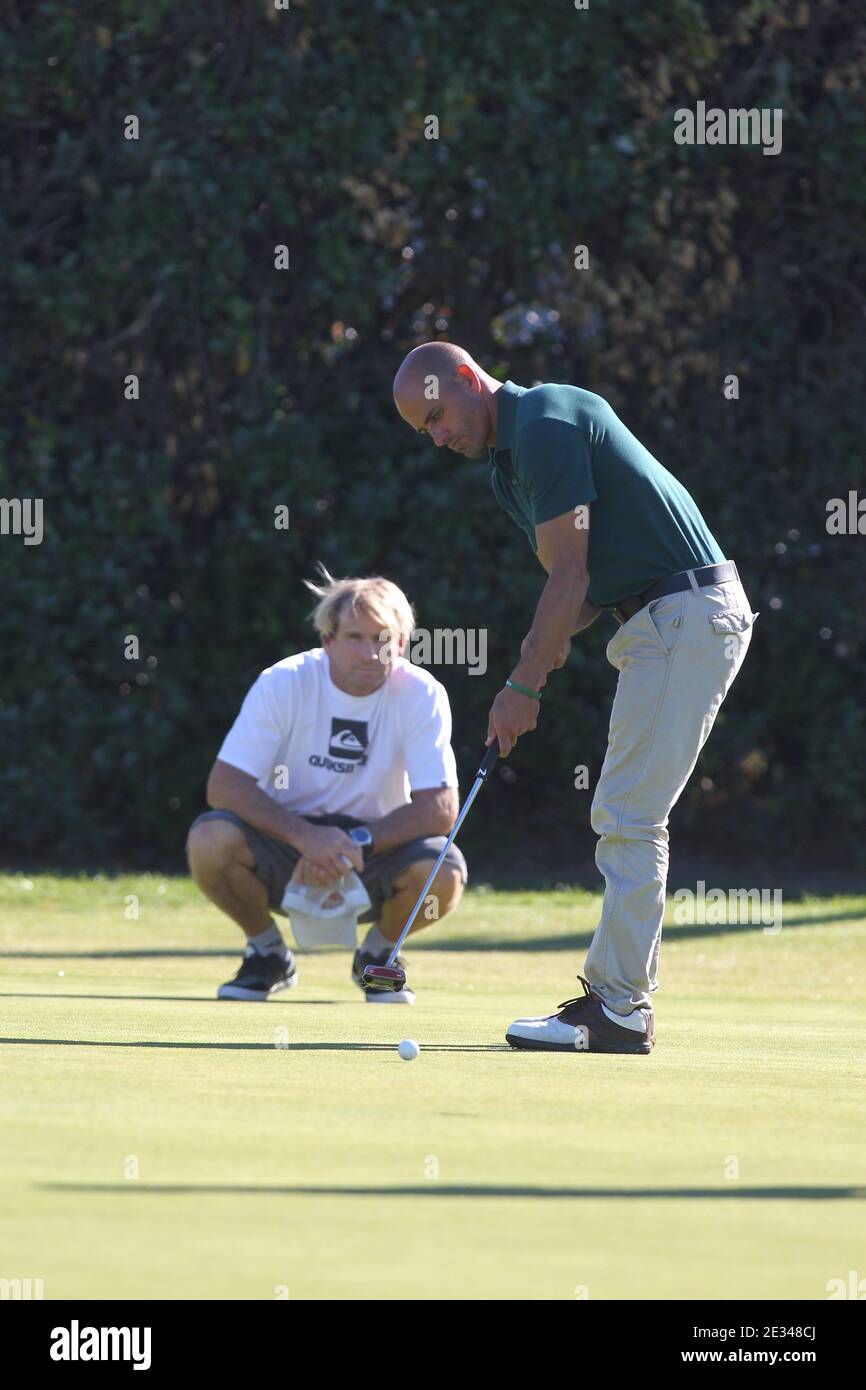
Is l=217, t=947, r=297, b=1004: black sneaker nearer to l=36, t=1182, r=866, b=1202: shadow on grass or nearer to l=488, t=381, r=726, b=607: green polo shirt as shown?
l=488, t=381, r=726, b=607: green polo shirt

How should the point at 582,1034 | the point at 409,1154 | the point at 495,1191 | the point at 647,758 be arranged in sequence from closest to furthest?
1. the point at 495,1191
2. the point at 409,1154
3. the point at 582,1034
4. the point at 647,758

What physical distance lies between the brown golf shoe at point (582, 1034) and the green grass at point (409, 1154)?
104 millimetres

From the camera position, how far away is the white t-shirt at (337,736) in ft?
24.9

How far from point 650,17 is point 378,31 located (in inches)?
64.5

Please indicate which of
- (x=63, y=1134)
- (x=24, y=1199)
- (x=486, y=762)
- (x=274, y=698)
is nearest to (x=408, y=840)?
(x=274, y=698)

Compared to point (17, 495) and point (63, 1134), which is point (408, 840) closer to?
point (63, 1134)

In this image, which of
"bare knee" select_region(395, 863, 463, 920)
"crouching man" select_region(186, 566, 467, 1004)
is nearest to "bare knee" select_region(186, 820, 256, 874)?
"crouching man" select_region(186, 566, 467, 1004)

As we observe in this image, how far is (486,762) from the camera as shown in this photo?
610cm

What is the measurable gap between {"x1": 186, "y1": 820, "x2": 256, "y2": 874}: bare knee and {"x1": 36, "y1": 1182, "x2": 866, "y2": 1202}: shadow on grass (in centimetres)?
422

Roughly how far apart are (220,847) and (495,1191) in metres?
4.29

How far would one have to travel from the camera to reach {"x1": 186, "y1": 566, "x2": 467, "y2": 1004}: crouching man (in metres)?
7.43

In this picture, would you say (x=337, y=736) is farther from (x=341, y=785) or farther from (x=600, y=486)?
(x=600, y=486)

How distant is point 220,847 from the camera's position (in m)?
7.40
